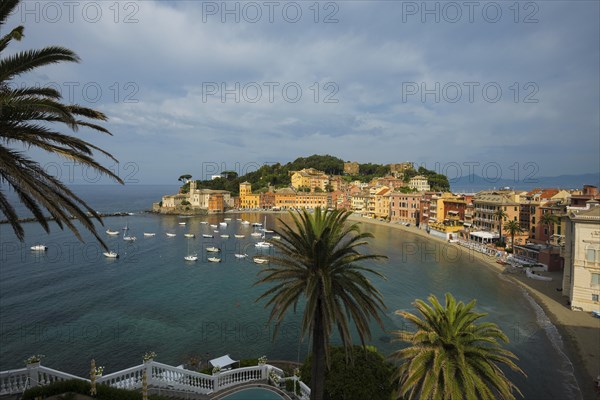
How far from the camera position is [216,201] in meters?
122

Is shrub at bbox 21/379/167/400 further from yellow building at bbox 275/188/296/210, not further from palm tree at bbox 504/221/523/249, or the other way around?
yellow building at bbox 275/188/296/210

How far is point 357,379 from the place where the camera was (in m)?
12.8

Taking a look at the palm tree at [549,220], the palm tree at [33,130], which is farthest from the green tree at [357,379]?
the palm tree at [549,220]

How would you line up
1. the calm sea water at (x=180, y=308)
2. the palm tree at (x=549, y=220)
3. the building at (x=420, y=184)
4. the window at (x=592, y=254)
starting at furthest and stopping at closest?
the building at (x=420, y=184) → the palm tree at (x=549, y=220) → the window at (x=592, y=254) → the calm sea water at (x=180, y=308)

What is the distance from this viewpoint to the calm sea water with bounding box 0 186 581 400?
850 inches

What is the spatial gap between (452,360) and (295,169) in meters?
163

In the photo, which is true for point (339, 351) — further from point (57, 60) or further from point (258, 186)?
point (258, 186)

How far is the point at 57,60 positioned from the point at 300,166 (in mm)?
169449

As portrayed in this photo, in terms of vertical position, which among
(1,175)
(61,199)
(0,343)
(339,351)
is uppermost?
(1,175)

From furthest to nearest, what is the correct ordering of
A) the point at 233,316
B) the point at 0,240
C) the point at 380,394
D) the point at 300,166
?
the point at 300,166, the point at 0,240, the point at 233,316, the point at 380,394

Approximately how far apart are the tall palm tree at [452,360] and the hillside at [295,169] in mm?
116288

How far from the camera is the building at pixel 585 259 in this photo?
26.5m

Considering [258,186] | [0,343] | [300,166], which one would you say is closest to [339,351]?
[0,343]

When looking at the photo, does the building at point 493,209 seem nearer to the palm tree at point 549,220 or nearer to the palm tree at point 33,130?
the palm tree at point 549,220
